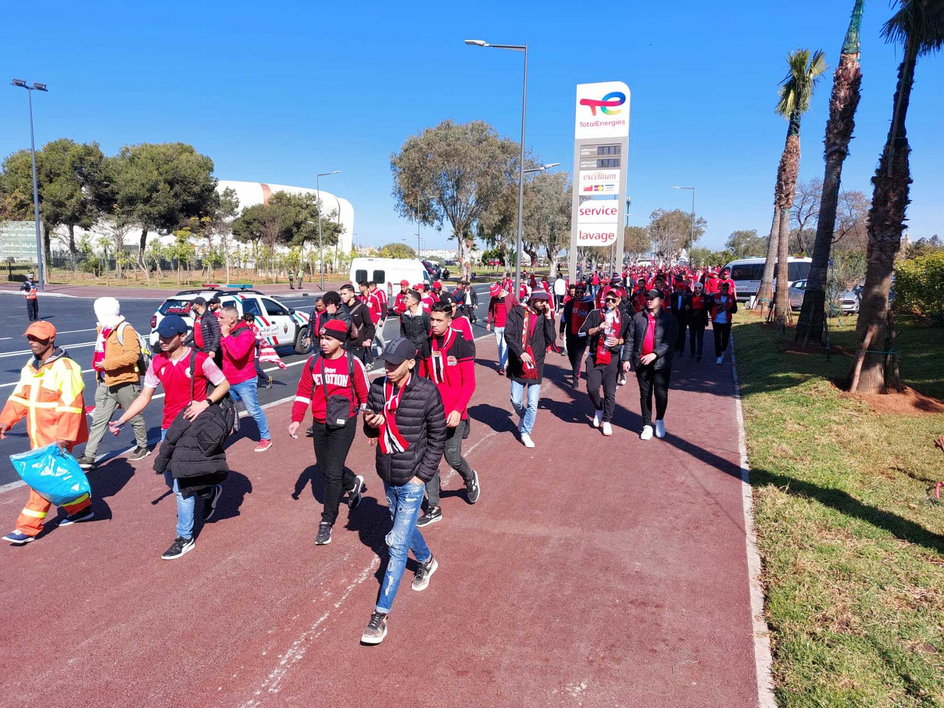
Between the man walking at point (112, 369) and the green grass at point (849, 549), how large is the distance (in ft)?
20.7

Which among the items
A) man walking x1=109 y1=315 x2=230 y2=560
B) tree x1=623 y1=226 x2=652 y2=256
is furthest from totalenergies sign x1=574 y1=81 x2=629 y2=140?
tree x1=623 y1=226 x2=652 y2=256

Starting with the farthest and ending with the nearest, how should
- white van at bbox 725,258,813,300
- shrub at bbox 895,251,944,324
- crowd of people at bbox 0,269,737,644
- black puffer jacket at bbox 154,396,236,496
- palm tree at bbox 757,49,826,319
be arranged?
white van at bbox 725,258,813,300, palm tree at bbox 757,49,826,319, shrub at bbox 895,251,944,324, black puffer jacket at bbox 154,396,236,496, crowd of people at bbox 0,269,737,644

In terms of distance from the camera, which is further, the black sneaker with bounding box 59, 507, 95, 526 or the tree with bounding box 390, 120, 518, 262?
the tree with bounding box 390, 120, 518, 262

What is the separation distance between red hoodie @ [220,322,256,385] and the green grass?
5567 millimetres

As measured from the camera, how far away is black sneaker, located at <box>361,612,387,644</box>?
3.64 m

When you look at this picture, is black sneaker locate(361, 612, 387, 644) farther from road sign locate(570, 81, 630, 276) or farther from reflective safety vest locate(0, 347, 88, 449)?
road sign locate(570, 81, 630, 276)

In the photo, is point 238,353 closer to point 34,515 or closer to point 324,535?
point 34,515

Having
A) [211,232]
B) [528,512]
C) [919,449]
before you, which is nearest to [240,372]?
[528,512]

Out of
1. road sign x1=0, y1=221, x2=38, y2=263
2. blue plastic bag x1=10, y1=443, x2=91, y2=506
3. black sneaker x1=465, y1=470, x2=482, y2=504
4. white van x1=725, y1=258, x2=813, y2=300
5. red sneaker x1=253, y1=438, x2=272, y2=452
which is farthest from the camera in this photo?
road sign x1=0, y1=221, x2=38, y2=263

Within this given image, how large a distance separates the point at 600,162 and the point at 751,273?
17888 mm

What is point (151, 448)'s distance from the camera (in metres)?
7.46

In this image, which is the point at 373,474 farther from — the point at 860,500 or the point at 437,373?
the point at 860,500

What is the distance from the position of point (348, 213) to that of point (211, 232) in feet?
128

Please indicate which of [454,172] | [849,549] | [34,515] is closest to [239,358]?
[34,515]
